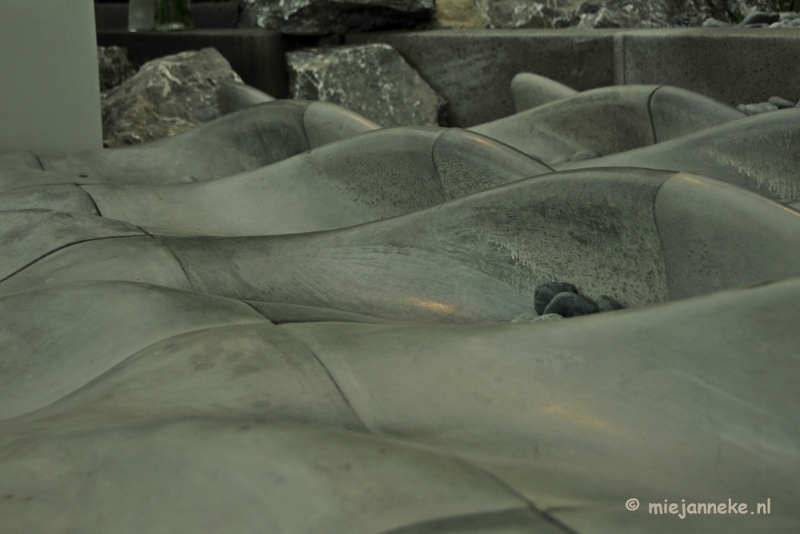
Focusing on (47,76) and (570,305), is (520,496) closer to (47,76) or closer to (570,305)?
(570,305)

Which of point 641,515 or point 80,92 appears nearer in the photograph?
point 641,515

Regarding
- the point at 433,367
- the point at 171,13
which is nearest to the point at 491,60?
the point at 171,13

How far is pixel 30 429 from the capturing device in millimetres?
1168

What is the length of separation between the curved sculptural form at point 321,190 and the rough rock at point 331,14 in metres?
2.47

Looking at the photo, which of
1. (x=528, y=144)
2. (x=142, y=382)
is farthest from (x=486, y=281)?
(x=528, y=144)

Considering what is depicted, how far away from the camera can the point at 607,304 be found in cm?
178

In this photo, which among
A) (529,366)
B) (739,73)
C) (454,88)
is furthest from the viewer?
(454,88)

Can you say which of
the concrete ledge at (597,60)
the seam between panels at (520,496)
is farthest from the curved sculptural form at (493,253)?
the concrete ledge at (597,60)

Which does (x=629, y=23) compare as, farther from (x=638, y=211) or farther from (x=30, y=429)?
(x=30, y=429)

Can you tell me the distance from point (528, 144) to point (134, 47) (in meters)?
3.04

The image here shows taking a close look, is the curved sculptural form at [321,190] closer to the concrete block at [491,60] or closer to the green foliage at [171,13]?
the concrete block at [491,60]

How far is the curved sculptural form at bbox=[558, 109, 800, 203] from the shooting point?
2.55 metres

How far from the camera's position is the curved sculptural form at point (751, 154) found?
2.55 metres

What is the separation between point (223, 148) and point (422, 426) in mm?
2935
